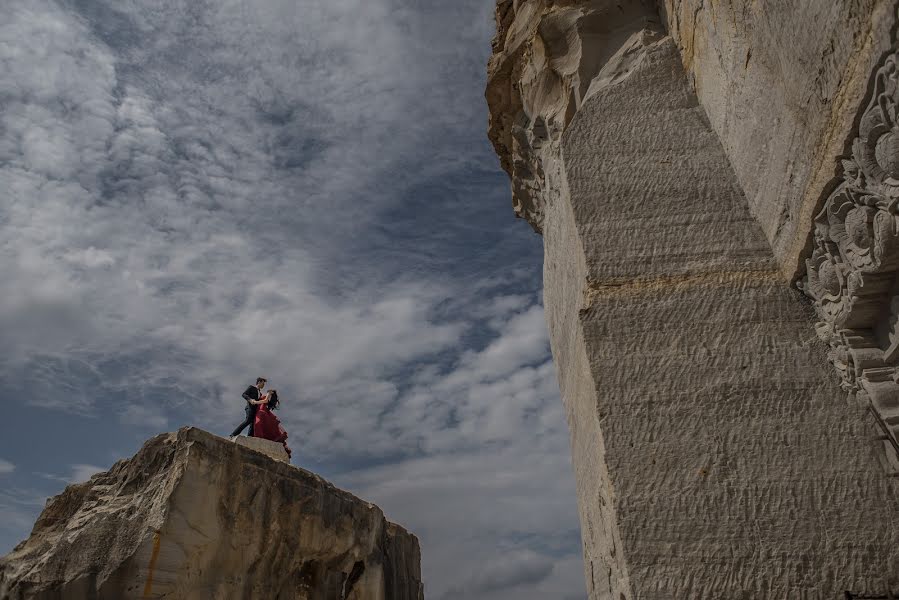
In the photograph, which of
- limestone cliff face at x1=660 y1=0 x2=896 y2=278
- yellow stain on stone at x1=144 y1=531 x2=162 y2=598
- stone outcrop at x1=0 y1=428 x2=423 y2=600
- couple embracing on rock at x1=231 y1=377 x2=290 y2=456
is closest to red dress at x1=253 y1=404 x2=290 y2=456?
couple embracing on rock at x1=231 y1=377 x2=290 y2=456

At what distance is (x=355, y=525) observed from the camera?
360 inches

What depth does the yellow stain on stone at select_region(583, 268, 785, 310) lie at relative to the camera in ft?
9.57

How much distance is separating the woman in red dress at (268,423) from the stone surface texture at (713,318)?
712 centimetres

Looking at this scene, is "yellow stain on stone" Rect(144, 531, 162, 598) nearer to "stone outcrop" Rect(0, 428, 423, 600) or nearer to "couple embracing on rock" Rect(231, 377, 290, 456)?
"stone outcrop" Rect(0, 428, 423, 600)

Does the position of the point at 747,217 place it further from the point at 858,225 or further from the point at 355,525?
the point at 355,525

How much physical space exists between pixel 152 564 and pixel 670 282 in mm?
5758

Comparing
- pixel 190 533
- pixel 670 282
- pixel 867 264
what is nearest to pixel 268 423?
pixel 190 533

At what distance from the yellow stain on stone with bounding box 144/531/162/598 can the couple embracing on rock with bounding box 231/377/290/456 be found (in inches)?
135

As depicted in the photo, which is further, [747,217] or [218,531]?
[218,531]

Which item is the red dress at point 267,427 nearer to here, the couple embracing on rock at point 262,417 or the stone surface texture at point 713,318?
the couple embracing on rock at point 262,417

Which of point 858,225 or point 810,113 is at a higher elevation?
point 810,113

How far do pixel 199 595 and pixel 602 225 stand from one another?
5.99m

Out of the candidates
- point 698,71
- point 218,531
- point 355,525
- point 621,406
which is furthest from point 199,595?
point 698,71

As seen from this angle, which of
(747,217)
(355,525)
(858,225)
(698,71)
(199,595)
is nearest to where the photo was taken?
(858,225)
